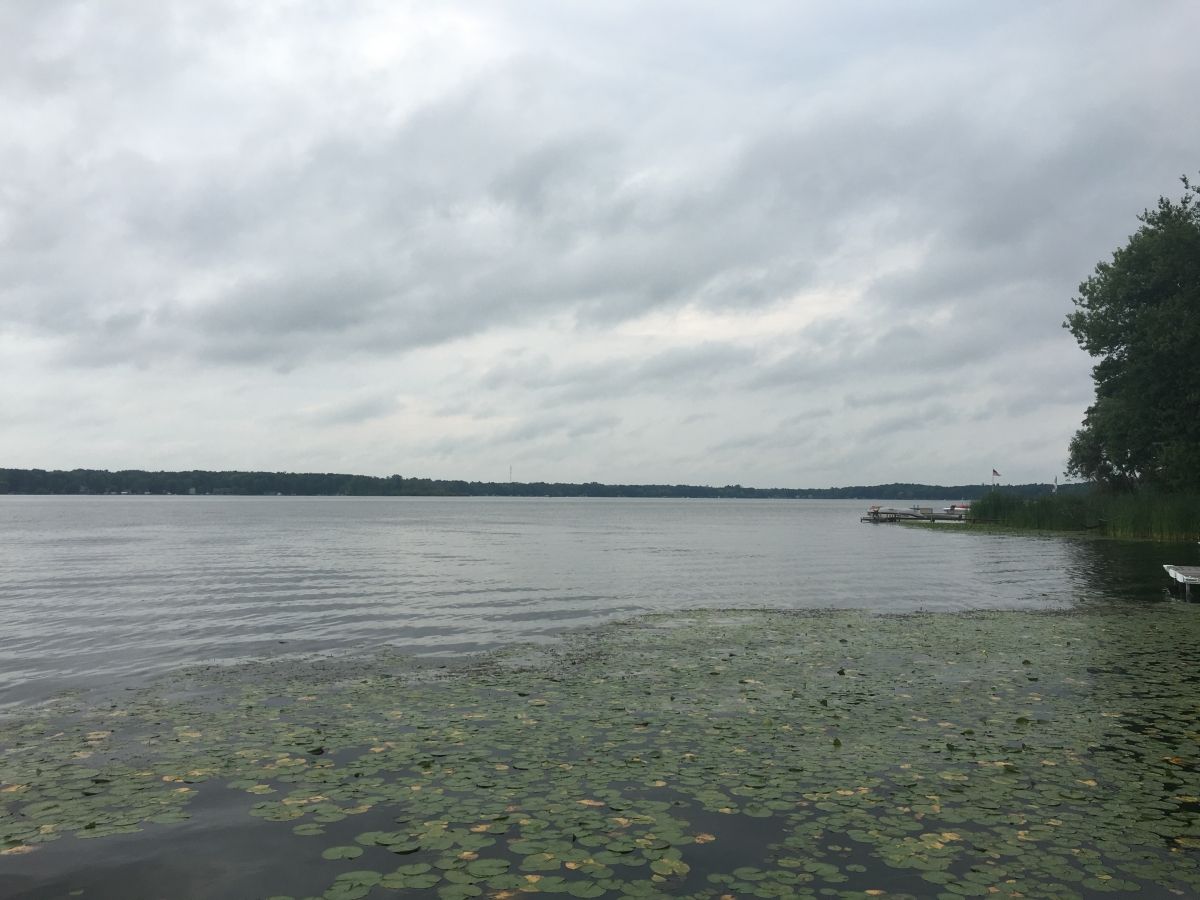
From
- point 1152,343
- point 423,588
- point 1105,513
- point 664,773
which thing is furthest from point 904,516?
point 664,773

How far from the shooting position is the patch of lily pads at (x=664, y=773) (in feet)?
27.2

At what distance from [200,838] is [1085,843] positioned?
942cm

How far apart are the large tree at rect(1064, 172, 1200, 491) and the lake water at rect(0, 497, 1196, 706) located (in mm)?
7874

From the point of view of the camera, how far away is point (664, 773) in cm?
1108

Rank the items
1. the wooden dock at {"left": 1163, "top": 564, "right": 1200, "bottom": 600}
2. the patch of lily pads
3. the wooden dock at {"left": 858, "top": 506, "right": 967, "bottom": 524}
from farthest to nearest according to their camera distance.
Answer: the wooden dock at {"left": 858, "top": 506, "right": 967, "bottom": 524} → the wooden dock at {"left": 1163, "top": 564, "right": 1200, "bottom": 600} → the patch of lily pads

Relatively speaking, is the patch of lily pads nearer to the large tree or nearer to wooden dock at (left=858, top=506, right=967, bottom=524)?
the large tree

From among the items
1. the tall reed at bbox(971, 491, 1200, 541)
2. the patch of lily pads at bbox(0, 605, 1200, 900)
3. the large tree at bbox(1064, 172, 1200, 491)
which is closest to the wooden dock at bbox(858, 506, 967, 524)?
the tall reed at bbox(971, 491, 1200, 541)

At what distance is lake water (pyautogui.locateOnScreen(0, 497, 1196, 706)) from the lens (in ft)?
73.1

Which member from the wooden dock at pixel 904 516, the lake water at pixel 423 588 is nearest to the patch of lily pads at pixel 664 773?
the lake water at pixel 423 588

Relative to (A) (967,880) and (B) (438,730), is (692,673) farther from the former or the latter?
(A) (967,880)

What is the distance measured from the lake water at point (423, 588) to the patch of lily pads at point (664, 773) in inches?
178

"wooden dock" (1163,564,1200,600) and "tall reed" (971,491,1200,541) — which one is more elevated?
"tall reed" (971,491,1200,541)

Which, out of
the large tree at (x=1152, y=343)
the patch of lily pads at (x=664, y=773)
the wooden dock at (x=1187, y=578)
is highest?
the large tree at (x=1152, y=343)

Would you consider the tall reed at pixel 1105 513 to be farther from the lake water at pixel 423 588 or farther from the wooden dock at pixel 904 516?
the wooden dock at pixel 904 516
